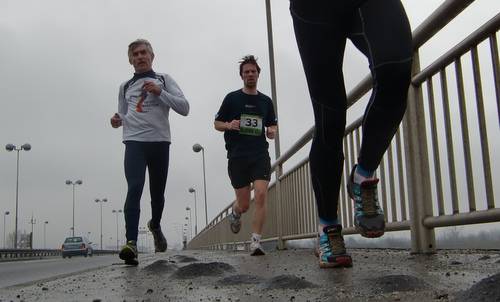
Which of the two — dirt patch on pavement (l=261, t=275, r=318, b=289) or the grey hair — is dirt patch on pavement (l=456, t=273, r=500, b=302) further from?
the grey hair

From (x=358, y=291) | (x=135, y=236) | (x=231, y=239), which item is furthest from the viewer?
(x=231, y=239)

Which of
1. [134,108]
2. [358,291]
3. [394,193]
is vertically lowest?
[358,291]

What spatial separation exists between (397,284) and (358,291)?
0.14 metres

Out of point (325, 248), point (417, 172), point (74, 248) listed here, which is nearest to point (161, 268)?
point (325, 248)

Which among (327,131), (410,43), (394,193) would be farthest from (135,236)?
(410,43)

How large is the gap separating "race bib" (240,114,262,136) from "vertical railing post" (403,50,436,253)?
2575 millimetres

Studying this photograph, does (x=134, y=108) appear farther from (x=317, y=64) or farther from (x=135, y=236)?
(x=317, y=64)

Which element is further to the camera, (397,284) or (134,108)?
(134,108)

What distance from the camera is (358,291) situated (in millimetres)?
2193

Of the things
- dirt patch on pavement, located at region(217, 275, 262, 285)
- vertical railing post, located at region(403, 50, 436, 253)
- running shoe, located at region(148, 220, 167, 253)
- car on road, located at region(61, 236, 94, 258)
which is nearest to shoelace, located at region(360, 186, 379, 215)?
dirt patch on pavement, located at region(217, 275, 262, 285)

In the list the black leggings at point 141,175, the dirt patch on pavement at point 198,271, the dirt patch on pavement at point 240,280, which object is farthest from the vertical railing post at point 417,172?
the black leggings at point 141,175

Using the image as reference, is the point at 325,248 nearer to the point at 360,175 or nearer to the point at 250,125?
the point at 360,175

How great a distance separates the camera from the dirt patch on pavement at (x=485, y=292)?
1.61 metres

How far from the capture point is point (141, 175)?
18.2ft
